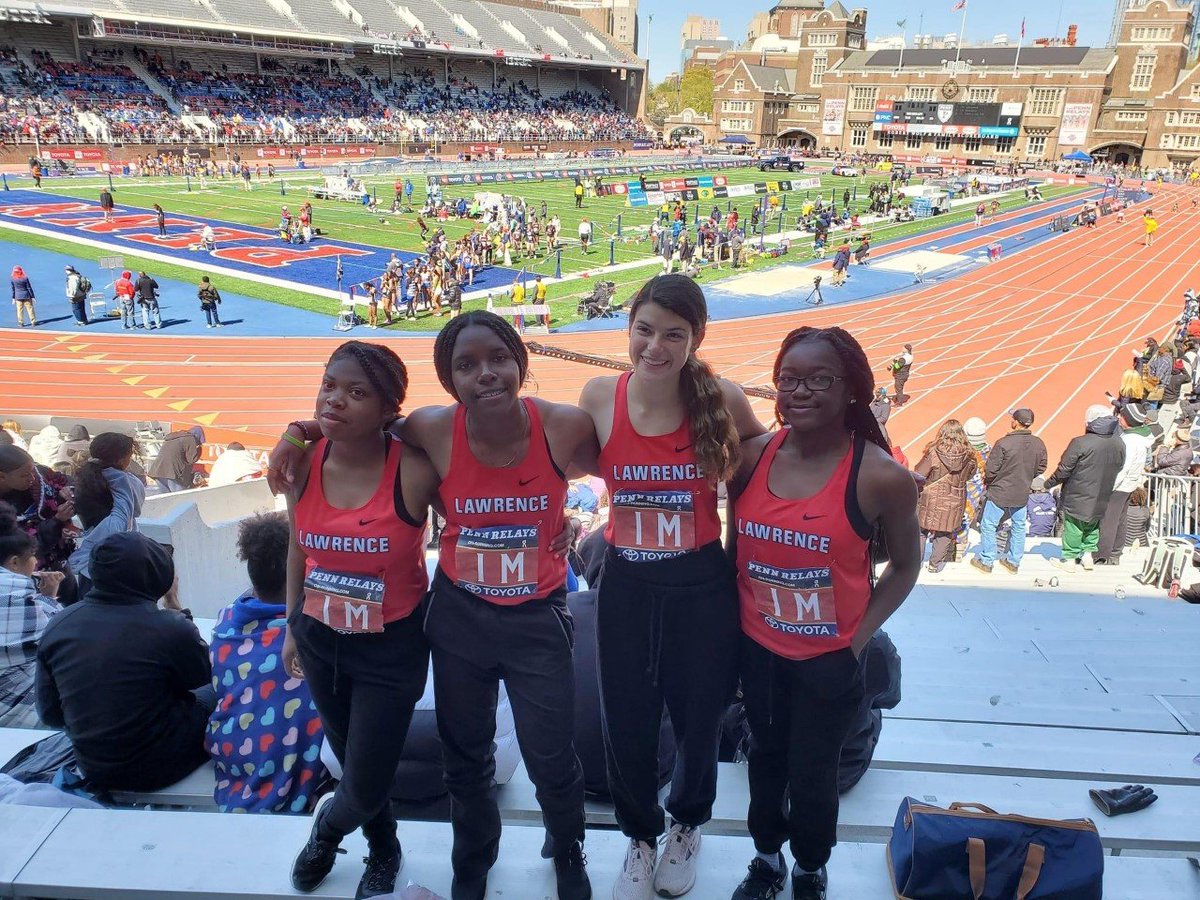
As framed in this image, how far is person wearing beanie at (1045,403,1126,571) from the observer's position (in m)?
6.55

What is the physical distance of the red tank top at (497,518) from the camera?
236 cm

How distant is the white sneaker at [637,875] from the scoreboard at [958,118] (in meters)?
84.7

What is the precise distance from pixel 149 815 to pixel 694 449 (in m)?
2.02

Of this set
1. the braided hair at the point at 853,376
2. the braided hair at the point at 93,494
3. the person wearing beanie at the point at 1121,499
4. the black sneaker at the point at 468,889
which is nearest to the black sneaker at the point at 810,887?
the black sneaker at the point at 468,889

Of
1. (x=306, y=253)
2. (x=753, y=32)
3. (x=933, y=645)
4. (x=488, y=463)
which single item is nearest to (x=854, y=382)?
(x=488, y=463)

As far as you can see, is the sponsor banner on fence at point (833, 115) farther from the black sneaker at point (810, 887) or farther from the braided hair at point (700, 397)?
the black sneaker at point (810, 887)

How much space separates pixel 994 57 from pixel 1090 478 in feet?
298

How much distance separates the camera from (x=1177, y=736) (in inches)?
138

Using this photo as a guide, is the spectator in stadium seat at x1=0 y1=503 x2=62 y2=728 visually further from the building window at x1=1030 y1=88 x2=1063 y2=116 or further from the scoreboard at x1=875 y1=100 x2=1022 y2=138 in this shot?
the building window at x1=1030 y1=88 x2=1063 y2=116

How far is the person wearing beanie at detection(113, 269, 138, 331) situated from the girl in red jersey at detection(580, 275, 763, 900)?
17816 mm

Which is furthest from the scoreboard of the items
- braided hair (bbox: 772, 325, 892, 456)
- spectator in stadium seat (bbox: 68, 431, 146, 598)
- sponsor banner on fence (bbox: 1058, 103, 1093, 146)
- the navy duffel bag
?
the navy duffel bag

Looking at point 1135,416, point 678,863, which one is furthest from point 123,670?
point 1135,416

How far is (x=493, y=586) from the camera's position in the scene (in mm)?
2359

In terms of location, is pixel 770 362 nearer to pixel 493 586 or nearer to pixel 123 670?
pixel 493 586
